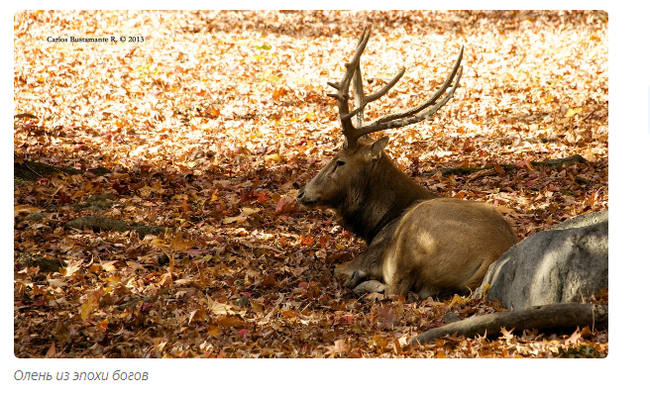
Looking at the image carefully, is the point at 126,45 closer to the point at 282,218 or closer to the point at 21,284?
the point at 282,218

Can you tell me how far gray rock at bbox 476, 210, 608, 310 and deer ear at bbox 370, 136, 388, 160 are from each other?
2.44 m

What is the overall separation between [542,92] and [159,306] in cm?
1092

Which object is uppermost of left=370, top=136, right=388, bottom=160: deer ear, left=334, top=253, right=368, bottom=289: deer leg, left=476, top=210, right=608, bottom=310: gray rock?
left=370, top=136, right=388, bottom=160: deer ear

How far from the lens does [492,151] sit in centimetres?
1214

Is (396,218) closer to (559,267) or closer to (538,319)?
(559,267)

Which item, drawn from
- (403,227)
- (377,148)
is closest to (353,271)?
(403,227)

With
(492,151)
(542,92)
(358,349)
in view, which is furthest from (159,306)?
(542,92)

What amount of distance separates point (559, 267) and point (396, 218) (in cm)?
265

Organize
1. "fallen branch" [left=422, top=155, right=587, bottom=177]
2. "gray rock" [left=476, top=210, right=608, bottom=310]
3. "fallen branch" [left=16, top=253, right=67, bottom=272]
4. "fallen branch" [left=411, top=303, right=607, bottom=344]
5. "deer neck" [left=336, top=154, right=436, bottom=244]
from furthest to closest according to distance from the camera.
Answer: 1. "fallen branch" [left=422, top=155, right=587, bottom=177]
2. "deer neck" [left=336, top=154, right=436, bottom=244]
3. "fallen branch" [left=16, top=253, right=67, bottom=272]
4. "gray rock" [left=476, top=210, right=608, bottom=310]
5. "fallen branch" [left=411, top=303, right=607, bottom=344]

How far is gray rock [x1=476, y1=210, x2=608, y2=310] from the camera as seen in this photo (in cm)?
589

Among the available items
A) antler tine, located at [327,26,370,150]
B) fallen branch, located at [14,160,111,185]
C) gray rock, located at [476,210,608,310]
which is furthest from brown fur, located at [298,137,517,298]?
fallen branch, located at [14,160,111,185]

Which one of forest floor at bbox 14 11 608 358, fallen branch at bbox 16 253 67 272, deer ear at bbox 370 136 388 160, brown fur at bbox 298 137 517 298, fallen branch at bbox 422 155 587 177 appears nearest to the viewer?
forest floor at bbox 14 11 608 358

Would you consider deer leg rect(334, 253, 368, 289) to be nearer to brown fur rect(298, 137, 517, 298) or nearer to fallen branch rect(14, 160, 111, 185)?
brown fur rect(298, 137, 517, 298)

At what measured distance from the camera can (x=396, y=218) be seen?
833 centimetres
